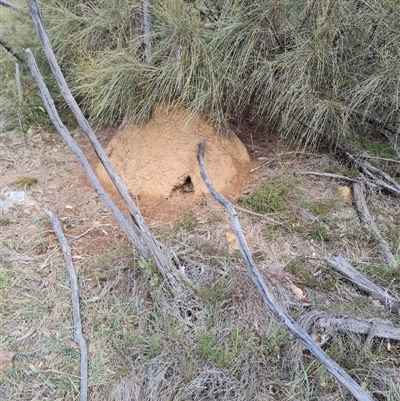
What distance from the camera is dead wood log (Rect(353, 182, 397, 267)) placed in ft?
6.67

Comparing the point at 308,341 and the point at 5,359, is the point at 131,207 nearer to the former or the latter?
the point at 5,359

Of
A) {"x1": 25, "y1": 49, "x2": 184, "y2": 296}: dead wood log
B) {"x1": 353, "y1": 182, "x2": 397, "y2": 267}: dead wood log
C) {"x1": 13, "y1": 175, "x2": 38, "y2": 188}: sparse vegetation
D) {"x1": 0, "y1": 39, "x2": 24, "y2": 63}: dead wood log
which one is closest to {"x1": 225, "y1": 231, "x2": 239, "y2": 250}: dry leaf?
{"x1": 25, "y1": 49, "x2": 184, "y2": 296}: dead wood log

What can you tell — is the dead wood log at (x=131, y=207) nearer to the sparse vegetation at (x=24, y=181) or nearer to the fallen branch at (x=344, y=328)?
the fallen branch at (x=344, y=328)

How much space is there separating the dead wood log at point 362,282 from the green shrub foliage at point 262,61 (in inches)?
35.4

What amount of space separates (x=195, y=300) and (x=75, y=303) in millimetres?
564

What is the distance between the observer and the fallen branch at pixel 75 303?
1.63 m

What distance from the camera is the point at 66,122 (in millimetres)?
3475

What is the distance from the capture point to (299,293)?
1.87m

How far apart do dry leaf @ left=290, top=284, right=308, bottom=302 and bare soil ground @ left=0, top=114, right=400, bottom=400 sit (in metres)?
0.02

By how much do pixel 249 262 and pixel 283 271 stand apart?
0.34 metres

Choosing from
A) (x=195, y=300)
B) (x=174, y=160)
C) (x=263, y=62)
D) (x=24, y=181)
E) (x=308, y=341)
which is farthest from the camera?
(x=24, y=181)

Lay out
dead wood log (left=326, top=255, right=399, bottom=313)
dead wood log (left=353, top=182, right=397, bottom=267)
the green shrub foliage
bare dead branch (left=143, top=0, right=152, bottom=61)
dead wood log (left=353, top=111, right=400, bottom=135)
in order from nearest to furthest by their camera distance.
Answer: dead wood log (left=326, top=255, right=399, bottom=313) → dead wood log (left=353, top=182, right=397, bottom=267) → the green shrub foliage → bare dead branch (left=143, top=0, right=152, bottom=61) → dead wood log (left=353, top=111, right=400, bottom=135)

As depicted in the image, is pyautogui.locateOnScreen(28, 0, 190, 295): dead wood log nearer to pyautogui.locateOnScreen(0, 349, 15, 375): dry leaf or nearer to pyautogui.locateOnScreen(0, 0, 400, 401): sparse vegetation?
pyautogui.locateOnScreen(0, 0, 400, 401): sparse vegetation

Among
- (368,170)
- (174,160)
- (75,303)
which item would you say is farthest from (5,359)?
(368,170)
